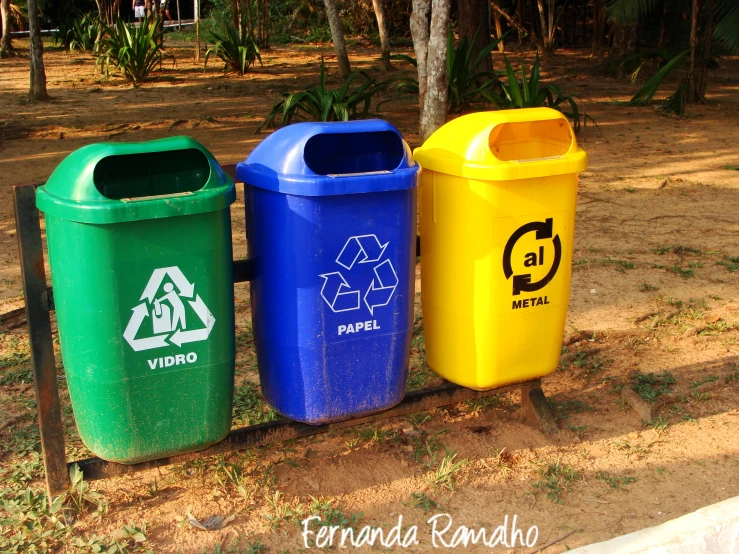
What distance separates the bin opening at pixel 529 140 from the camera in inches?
133

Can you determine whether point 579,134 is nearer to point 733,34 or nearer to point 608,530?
point 733,34

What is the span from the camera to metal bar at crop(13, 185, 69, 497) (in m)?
2.63

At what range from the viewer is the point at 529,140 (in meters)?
3.44

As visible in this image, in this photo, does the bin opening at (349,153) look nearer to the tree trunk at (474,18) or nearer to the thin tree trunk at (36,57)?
the tree trunk at (474,18)

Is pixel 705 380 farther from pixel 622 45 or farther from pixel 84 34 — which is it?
pixel 84 34

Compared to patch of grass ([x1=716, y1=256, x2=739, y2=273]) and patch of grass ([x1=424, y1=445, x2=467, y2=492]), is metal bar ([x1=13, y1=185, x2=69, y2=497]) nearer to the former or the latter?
patch of grass ([x1=424, y1=445, x2=467, y2=492])

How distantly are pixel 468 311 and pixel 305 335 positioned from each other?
0.65 meters

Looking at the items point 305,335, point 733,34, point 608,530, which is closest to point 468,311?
point 305,335

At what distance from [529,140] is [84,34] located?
17037 mm

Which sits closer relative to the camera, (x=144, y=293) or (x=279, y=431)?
(x=144, y=293)

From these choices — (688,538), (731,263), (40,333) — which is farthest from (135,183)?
(731,263)

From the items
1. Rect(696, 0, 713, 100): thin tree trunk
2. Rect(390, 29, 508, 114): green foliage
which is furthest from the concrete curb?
Rect(696, 0, 713, 100): thin tree trunk

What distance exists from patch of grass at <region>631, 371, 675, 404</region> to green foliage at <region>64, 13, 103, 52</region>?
1627 centimetres

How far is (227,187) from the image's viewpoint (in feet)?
8.89
